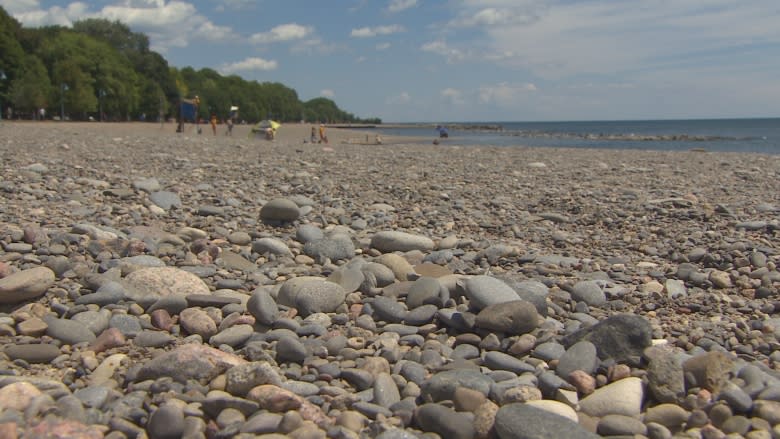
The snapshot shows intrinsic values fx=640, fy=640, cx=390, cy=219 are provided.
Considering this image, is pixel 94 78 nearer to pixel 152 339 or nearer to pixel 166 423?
pixel 152 339

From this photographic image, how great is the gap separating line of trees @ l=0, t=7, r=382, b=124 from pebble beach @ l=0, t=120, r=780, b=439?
4291 centimetres

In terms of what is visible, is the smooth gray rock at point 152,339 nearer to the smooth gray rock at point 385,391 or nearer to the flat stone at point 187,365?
the flat stone at point 187,365

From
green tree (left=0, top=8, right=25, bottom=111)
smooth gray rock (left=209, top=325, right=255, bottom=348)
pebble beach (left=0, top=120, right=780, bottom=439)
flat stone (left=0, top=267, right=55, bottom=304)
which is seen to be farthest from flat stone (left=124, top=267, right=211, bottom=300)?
green tree (left=0, top=8, right=25, bottom=111)

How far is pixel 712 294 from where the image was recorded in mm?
4230

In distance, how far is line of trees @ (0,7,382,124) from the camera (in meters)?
47.0

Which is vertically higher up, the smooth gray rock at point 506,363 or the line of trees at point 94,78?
the line of trees at point 94,78

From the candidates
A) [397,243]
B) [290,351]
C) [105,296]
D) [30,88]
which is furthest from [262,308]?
[30,88]

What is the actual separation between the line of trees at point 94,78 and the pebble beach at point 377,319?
42.9 metres

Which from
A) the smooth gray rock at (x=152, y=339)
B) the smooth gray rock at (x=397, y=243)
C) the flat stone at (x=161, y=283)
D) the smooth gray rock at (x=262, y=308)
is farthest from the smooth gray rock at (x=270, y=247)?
the smooth gray rock at (x=152, y=339)

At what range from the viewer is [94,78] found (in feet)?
184

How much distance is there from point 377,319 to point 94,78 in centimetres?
5965

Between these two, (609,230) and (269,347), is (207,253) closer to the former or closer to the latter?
(269,347)

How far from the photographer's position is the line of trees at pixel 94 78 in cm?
4700

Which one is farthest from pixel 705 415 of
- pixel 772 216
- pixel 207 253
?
pixel 772 216
